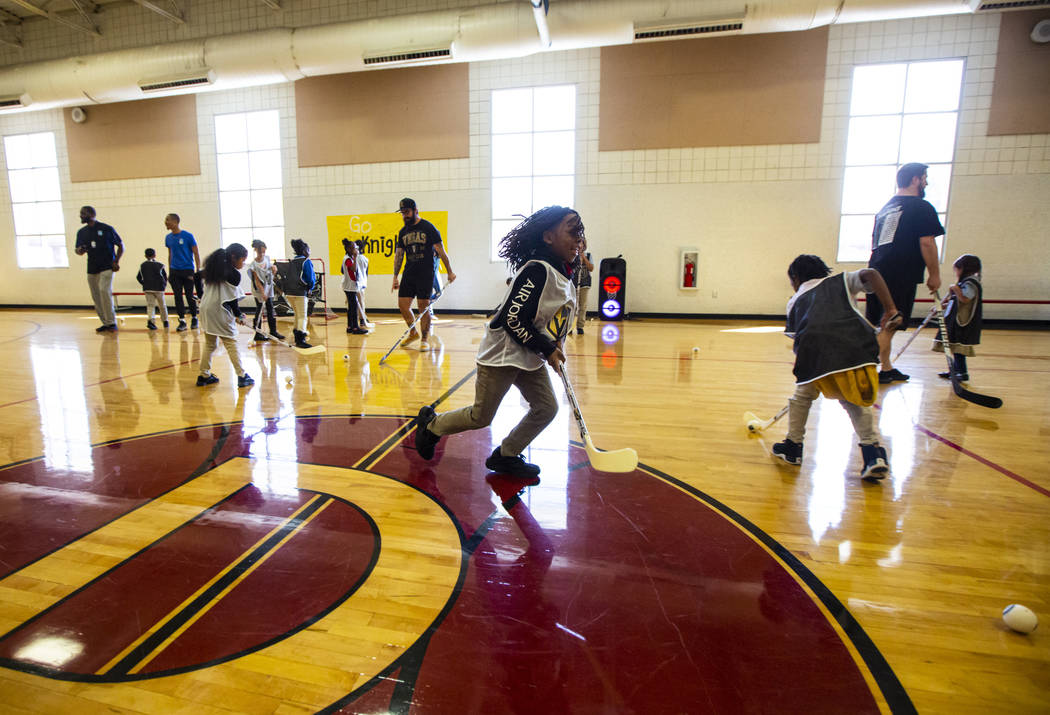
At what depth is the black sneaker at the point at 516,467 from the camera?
2.51 meters

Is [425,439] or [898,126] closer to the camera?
[425,439]

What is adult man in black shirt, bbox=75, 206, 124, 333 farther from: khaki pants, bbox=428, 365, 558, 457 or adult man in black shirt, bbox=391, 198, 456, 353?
khaki pants, bbox=428, 365, 558, 457

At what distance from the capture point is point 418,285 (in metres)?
5.63

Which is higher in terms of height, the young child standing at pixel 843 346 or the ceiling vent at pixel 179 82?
the ceiling vent at pixel 179 82

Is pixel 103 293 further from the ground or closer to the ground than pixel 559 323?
closer to the ground

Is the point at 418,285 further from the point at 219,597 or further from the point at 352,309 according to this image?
the point at 219,597

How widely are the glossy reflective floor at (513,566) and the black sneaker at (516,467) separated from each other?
0.05m

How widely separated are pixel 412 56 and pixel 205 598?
8726 millimetres

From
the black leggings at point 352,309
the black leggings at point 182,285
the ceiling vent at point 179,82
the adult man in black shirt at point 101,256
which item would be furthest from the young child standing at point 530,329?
the ceiling vent at point 179,82

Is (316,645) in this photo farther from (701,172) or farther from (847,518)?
(701,172)

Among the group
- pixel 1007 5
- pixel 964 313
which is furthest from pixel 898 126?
pixel 964 313

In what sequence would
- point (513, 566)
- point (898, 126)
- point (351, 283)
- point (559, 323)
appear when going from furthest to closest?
point (898, 126) → point (351, 283) → point (559, 323) → point (513, 566)

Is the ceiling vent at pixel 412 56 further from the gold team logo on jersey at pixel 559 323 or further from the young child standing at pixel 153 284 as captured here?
the gold team logo on jersey at pixel 559 323

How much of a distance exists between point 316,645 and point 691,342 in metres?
6.30
